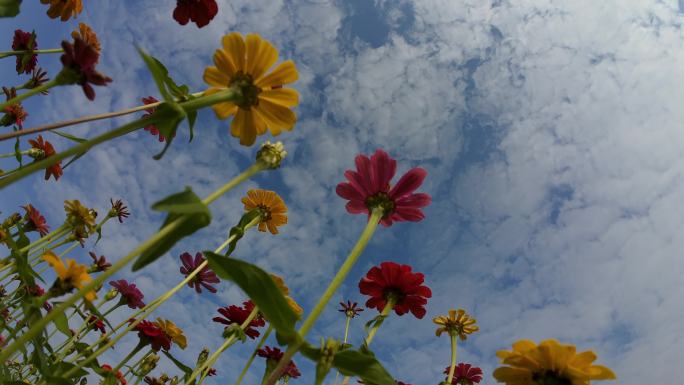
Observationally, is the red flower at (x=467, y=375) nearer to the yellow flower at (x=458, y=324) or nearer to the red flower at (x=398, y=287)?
the yellow flower at (x=458, y=324)

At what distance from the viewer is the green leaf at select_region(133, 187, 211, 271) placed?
1.26 m

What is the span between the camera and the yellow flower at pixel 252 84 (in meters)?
1.81

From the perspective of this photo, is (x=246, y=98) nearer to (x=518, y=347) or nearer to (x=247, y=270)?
(x=247, y=270)

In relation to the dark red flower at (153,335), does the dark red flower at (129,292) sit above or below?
above

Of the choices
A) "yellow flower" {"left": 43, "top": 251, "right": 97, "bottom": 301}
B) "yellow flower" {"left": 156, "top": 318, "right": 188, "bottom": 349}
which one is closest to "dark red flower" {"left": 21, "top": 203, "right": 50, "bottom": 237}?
"yellow flower" {"left": 156, "top": 318, "right": 188, "bottom": 349}

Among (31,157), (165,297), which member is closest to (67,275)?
(165,297)

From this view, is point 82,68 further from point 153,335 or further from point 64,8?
point 153,335

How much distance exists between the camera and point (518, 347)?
5.38 feet

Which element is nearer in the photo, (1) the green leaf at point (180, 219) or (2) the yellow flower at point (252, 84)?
(1) the green leaf at point (180, 219)

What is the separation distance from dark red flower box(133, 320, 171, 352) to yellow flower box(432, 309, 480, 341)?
2238 mm

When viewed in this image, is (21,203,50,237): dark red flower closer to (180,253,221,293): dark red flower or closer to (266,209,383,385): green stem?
(180,253,221,293): dark red flower

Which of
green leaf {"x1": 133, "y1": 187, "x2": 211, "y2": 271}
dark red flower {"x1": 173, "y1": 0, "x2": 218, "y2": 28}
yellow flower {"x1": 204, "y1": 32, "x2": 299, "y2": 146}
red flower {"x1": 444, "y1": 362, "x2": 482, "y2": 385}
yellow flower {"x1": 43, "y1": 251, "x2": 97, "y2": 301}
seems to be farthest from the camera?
red flower {"x1": 444, "y1": 362, "x2": 482, "y2": 385}

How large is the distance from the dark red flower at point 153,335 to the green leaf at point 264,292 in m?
2.15

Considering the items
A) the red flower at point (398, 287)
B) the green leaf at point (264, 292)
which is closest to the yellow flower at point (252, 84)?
the green leaf at point (264, 292)
